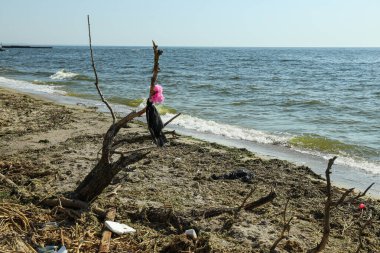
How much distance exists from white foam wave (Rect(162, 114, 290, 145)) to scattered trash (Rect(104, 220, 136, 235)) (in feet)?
20.5

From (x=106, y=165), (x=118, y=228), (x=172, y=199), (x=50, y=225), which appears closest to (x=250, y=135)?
(x=172, y=199)

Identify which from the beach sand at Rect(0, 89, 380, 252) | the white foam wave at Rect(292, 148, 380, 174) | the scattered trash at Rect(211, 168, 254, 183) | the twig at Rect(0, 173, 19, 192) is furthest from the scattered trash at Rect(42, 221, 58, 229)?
the white foam wave at Rect(292, 148, 380, 174)

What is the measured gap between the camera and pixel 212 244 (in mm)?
4320

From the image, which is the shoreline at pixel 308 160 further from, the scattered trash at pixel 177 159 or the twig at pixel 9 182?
the twig at pixel 9 182

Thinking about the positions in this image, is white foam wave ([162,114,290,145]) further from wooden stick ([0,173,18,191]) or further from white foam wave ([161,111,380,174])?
wooden stick ([0,173,18,191])

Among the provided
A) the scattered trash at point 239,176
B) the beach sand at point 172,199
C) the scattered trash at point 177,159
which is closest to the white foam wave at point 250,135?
the beach sand at point 172,199

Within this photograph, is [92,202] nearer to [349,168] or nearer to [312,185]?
[312,185]

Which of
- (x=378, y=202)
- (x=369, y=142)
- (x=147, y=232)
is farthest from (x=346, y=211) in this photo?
(x=369, y=142)

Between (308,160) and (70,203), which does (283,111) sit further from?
(70,203)

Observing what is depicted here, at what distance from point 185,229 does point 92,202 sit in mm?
1191

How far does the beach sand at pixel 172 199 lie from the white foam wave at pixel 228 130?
5.82 ft

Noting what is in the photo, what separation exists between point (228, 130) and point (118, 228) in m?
7.27

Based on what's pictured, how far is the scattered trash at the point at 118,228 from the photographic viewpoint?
4.42 m

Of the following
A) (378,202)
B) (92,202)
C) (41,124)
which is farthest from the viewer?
(41,124)
